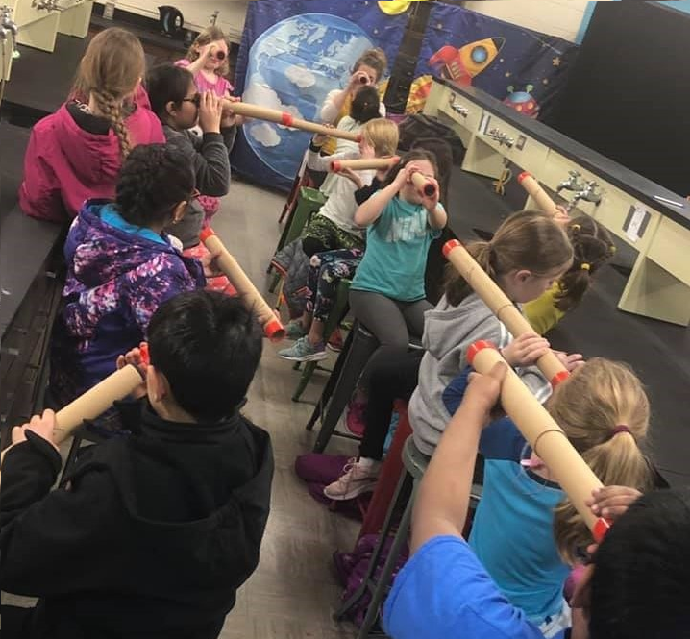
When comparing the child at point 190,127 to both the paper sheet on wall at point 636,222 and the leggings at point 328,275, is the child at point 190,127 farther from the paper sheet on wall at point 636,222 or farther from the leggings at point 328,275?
the paper sheet on wall at point 636,222

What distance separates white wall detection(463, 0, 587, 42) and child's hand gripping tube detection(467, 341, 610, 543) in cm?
636

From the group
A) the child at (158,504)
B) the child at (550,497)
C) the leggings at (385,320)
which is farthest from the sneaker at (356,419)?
the child at (158,504)

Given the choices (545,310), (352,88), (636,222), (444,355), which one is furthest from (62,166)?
(352,88)

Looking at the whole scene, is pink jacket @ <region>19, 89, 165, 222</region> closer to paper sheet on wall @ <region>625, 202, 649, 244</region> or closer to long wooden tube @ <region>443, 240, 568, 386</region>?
long wooden tube @ <region>443, 240, 568, 386</region>

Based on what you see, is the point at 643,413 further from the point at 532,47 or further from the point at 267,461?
the point at 532,47

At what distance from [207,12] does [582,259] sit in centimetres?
510

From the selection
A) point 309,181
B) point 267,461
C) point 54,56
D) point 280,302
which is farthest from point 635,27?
point 267,461

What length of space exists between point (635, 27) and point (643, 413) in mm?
5031

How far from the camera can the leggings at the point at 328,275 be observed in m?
3.51

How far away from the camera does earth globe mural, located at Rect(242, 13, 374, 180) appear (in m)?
6.31

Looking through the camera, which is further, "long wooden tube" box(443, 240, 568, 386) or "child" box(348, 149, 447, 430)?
"child" box(348, 149, 447, 430)

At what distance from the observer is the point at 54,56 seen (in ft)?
14.1

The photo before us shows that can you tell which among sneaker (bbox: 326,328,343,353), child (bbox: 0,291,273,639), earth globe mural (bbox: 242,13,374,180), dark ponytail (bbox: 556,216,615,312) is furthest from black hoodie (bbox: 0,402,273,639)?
earth globe mural (bbox: 242,13,374,180)

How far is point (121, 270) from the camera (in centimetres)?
196
